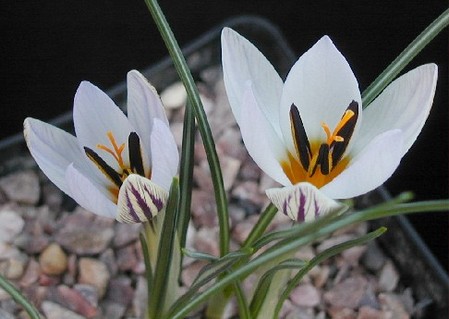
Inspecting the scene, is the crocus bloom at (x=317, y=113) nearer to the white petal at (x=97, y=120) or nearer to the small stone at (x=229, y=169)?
the white petal at (x=97, y=120)

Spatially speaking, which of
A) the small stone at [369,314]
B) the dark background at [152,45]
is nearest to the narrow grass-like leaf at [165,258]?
the small stone at [369,314]

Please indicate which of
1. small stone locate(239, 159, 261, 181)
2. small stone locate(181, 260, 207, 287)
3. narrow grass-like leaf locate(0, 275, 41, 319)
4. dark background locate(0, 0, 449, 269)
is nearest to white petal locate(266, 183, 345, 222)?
narrow grass-like leaf locate(0, 275, 41, 319)

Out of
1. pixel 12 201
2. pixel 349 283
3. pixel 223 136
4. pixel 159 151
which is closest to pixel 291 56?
pixel 223 136

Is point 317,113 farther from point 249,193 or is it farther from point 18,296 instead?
point 249,193

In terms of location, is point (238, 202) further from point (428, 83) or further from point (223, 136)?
point (428, 83)

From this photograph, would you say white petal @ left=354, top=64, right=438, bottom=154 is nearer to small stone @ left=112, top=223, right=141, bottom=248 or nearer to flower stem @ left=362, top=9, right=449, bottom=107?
flower stem @ left=362, top=9, right=449, bottom=107

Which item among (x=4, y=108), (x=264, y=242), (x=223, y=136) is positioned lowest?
(x=264, y=242)
